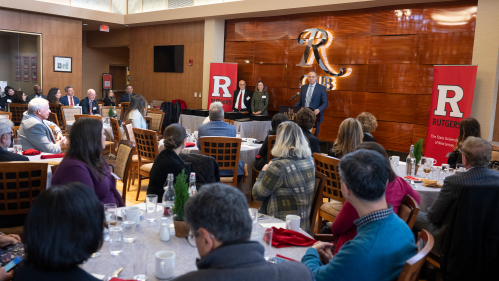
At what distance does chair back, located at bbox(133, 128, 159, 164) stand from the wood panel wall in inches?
334

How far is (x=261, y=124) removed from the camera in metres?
9.67

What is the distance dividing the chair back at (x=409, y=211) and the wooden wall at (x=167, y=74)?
1069cm

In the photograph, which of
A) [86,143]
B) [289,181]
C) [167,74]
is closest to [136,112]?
[86,143]

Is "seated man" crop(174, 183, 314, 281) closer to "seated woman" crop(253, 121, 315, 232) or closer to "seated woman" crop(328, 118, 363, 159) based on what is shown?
"seated woman" crop(253, 121, 315, 232)

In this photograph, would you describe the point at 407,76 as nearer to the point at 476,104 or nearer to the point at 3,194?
the point at 476,104

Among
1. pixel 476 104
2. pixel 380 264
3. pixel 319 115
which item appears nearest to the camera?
pixel 380 264

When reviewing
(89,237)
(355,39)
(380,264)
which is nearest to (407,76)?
(355,39)

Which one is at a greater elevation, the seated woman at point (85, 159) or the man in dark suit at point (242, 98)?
the man in dark suit at point (242, 98)

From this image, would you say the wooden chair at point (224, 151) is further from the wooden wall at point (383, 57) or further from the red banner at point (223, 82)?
A: the red banner at point (223, 82)

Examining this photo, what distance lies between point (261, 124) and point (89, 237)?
846 centimetres

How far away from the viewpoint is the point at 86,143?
2.72 metres

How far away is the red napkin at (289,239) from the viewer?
2.17 metres

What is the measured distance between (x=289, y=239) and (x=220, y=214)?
1.04 meters

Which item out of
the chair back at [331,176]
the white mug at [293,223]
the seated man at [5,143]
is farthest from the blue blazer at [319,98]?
the white mug at [293,223]
